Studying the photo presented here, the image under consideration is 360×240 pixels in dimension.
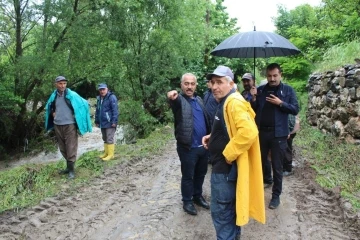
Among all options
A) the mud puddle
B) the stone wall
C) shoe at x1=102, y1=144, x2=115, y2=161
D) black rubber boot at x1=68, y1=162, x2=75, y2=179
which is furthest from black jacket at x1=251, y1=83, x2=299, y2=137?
the mud puddle

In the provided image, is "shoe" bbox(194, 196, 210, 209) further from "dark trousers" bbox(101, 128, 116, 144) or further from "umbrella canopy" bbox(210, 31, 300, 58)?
"dark trousers" bbox(101, 128, 116, 144)

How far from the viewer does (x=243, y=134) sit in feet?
10.0

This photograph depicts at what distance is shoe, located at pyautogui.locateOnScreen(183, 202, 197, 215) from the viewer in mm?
4691

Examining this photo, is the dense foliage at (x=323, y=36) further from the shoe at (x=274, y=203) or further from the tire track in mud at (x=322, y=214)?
the shoe at (x=274, y=203)

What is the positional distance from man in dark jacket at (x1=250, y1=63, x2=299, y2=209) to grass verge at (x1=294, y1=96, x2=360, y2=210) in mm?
1110

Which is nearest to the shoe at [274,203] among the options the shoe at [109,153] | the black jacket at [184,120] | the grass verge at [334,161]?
the grass verge at [334,161]

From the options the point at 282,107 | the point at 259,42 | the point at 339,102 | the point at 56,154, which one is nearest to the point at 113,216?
the point at 282,107

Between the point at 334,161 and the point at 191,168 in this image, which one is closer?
the point at 191,168

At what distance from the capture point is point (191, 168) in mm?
4551

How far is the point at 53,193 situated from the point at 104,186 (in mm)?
914

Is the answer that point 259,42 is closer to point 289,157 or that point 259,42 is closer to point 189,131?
point 189,131

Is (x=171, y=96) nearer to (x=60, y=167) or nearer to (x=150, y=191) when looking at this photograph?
(x=150, y=191)

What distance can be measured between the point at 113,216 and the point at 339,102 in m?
6.32

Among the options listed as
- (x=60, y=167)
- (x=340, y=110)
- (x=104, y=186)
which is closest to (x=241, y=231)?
(x=104, y=186)
